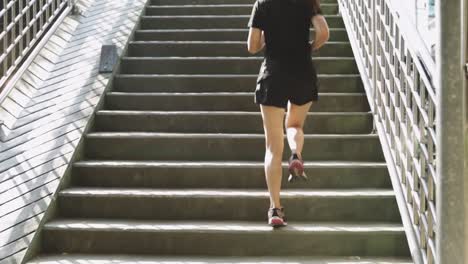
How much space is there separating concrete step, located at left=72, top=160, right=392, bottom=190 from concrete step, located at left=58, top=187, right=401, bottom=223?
12cm

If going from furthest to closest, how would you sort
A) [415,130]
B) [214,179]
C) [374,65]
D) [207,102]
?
1. [207,102]
2. [374,65]
3. [214,179]
4. [415,130]

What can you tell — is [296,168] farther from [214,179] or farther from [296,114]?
[214,179]

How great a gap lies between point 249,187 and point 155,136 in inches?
33.8

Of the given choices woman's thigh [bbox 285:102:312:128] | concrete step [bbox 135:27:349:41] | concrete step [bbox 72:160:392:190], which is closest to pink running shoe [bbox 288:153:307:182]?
woman's thigh [bbox 285:102:312:128]

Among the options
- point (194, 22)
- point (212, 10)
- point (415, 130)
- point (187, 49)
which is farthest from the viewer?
point (212, 10)

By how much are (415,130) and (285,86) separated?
0.79 metres

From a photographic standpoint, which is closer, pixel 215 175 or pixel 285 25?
pixel 285 25

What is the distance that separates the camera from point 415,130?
10.8 ft

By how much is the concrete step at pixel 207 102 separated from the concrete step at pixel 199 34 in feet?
3.87

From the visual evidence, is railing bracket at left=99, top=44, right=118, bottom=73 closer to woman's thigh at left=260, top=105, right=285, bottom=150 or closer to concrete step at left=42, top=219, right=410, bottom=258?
concrete step at left=42, top=219, right=410, bottom=258

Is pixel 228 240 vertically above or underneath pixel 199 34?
underneath

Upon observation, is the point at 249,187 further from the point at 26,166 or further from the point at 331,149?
the point at 26,166

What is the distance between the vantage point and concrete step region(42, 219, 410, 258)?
12.3 ft

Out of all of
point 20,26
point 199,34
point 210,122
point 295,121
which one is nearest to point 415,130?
point 295,121
